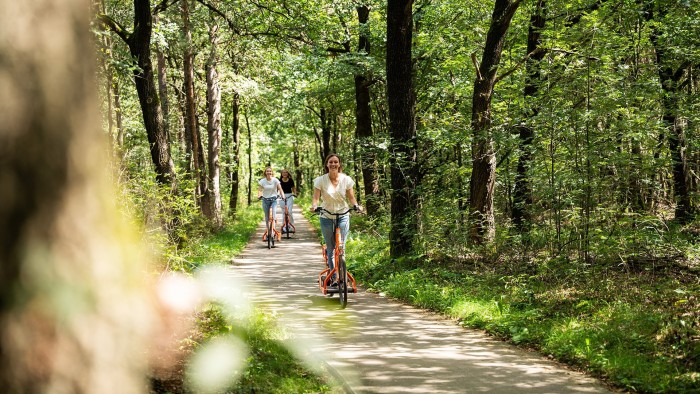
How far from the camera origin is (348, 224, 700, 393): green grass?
561 cm

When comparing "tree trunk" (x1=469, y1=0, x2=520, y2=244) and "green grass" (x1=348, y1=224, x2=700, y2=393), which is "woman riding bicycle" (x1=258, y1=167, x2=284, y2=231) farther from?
"tree trunk" (x1=469, y1=0, x2=520, y2=244)

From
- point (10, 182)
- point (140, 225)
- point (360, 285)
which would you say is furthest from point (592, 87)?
point (10, 182)

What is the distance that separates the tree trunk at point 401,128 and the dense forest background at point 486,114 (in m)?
0.03

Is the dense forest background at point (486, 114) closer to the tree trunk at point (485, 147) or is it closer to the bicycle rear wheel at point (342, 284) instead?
the tree trunk at point (485, 147)

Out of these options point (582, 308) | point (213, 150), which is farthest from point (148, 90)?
point (582, 308)

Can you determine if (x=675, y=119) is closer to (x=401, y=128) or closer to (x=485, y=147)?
(x=485, y=147)

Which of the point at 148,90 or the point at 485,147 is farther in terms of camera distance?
the point at 148,90

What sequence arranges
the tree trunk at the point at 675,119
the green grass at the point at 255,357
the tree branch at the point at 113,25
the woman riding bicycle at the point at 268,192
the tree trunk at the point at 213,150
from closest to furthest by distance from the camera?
the green grass at the point at 255,357 → the tree branch at the point at 113,25 → the tree trunk at the point at 675,119 → the woman riding bicycle at the point at 268,192 → the tree trunk at the point at 213,150

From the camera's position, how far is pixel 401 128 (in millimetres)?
12633

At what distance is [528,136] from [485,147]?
1.13m

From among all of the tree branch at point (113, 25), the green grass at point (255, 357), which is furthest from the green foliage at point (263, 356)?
the tree branch at point (113, 25)

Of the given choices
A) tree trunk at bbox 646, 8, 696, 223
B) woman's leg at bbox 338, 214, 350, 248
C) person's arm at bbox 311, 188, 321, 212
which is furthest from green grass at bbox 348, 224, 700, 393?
tree trunk at bbox 646, 8, 696, 223

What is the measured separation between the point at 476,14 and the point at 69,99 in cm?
1564

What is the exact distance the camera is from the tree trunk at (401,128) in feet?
40.2
